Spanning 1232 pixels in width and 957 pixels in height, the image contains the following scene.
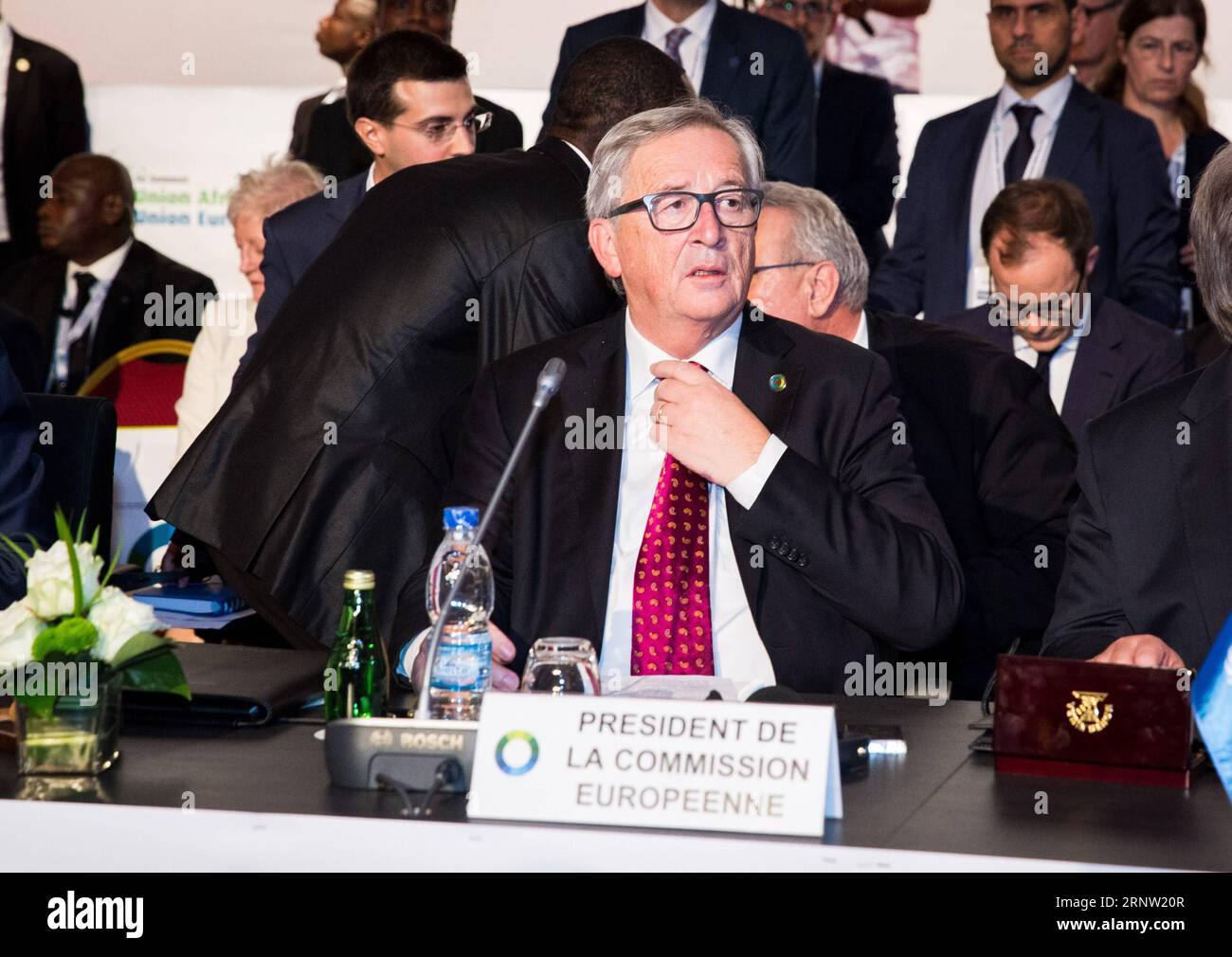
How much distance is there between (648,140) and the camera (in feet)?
8.29

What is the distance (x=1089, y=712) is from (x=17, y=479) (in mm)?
1733

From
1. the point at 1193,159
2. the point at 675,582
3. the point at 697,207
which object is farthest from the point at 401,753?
the point at 1193,159

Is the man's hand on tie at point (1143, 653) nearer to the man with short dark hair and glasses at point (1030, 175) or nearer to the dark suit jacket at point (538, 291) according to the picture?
the dark suit jacket at point (538, 291)

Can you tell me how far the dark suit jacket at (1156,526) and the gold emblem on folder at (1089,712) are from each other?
0.40 m

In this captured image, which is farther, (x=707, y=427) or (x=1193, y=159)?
(x=1193, y=159)

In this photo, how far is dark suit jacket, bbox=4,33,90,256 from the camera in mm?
6004

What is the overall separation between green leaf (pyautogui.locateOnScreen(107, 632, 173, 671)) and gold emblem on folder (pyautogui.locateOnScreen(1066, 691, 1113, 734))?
3.35ft

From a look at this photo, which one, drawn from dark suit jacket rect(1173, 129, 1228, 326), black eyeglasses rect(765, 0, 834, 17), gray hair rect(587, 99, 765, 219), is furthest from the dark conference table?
black eyeglasses rect(765, 0, 834, 17)

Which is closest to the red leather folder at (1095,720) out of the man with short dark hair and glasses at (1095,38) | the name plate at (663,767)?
the name plate at (663,767)

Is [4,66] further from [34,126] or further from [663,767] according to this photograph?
[663,767]

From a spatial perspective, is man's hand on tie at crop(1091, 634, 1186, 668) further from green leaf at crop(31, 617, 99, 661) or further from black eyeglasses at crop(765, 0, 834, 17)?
black eyeglasses at crop(765, 0, 834, 17)
